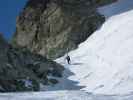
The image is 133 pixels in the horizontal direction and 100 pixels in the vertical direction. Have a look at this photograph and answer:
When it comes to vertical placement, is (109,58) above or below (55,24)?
below

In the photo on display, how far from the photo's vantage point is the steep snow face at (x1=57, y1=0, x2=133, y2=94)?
3306 centimetres

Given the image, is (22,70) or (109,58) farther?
(109,58)

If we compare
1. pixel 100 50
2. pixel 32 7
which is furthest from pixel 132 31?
pixel 32 7

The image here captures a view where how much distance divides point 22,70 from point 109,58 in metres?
11.9

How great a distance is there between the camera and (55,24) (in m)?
72.8

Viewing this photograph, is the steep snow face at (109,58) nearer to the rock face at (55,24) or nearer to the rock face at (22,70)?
the rock face at (22,70)

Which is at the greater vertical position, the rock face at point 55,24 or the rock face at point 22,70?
the rock face at point 55,24

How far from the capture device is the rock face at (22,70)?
32.7 meters

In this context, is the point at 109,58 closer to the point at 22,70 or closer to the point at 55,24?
the point at 22,70

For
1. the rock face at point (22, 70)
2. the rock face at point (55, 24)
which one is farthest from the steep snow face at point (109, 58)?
the rock face at point (55, 24)

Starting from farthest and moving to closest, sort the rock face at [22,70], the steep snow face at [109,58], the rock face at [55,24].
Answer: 1. the rock face at [55,24]
2. the steep snow face at [109,58]
3. the rock face at [22,70]

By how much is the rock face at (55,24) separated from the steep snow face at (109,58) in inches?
136

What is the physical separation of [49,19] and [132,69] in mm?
41535

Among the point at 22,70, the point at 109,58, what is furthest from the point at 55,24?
the point at 22,70
